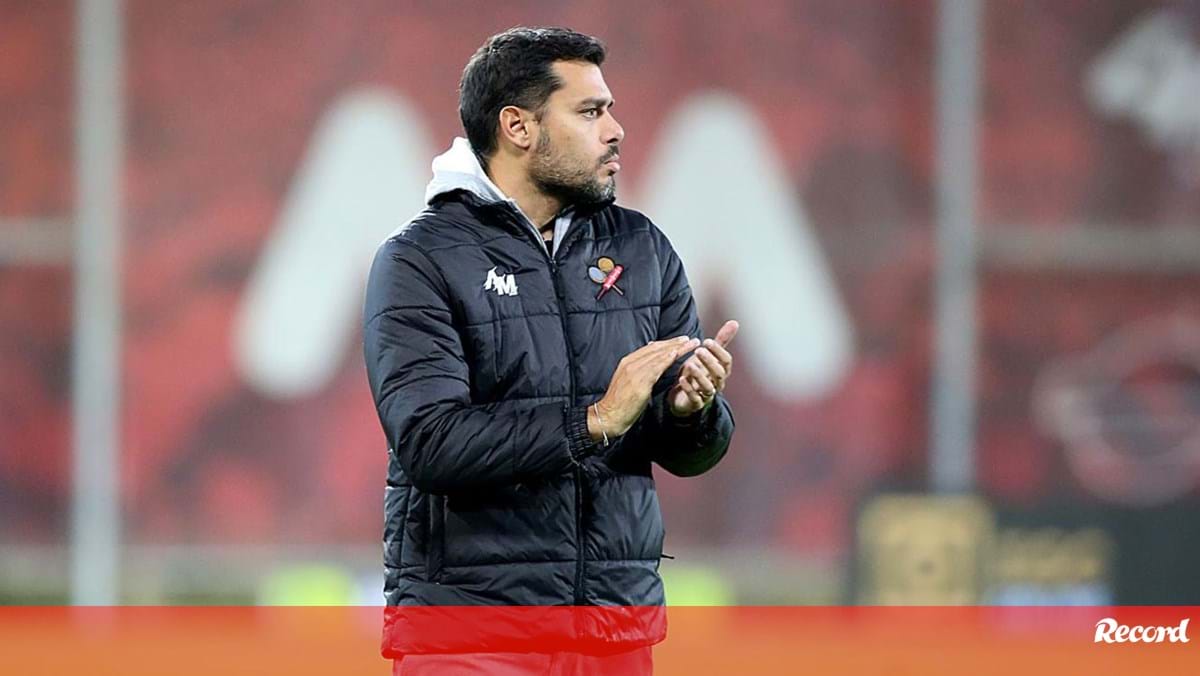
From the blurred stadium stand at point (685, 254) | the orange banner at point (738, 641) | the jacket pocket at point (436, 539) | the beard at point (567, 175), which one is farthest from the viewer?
the blurred stadium stand at point (685, 254)

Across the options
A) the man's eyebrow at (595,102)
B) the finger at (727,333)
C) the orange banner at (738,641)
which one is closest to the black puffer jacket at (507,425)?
the finger at (727,333)

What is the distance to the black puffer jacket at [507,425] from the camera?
2.52m

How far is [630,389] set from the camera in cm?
248

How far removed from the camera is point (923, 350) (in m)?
6.79

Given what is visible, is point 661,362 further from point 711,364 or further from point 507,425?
point 507,425

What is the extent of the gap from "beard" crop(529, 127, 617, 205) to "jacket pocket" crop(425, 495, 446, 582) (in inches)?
20.0

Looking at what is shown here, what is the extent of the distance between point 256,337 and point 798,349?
2.03 metres

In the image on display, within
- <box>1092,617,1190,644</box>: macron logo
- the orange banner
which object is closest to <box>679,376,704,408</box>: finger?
the orange banner

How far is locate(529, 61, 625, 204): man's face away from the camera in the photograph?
9.05 ft

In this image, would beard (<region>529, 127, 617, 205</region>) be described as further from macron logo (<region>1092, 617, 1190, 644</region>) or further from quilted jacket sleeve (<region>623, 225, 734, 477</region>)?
macron logo (<region>1092, 617, 1190, 644</region>)

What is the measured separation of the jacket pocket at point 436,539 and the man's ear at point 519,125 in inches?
22.1

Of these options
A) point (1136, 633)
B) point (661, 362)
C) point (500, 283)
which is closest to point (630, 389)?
point (661, 362)

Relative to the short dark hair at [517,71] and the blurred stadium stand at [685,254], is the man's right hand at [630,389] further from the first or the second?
the blurred stadium stand at [685,254]

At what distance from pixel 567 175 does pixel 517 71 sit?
177mm
